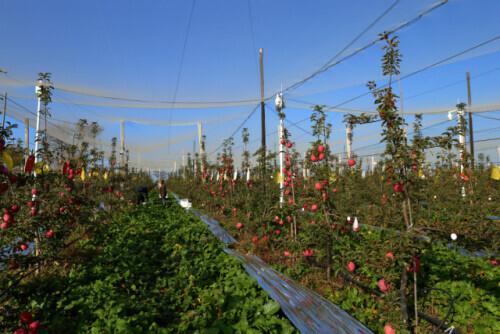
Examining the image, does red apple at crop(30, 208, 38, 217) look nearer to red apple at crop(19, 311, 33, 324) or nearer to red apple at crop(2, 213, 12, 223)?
red apple at crop(2, 213, 12, 223)

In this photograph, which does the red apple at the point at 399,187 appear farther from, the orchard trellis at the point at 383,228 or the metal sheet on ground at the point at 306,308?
the metal sheet on ground at the point at 306,308

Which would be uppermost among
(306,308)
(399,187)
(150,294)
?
(399,187)

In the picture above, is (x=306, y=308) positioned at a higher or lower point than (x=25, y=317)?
lower

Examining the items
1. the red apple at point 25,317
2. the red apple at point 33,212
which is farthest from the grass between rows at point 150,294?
the red apple at point 33,212

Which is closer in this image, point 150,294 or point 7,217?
point 7,217

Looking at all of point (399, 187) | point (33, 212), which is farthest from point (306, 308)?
point (33, 212)

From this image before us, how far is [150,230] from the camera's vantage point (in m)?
7.17

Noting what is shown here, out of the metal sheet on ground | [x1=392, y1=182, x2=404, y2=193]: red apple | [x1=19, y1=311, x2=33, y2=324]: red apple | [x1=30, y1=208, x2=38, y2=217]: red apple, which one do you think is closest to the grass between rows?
the metal sheet on ground

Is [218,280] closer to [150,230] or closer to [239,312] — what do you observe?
[239,312]

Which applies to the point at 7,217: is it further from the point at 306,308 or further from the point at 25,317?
the point at 306,308

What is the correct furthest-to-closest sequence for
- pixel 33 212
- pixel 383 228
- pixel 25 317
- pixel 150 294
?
pixel 383 228 < pixel 150 294 < pixel 33 212 < pixel 25 317

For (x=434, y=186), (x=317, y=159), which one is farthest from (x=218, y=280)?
(x=434, y=186)

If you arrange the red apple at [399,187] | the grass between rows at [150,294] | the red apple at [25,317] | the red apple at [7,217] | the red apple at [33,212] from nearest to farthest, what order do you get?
the red apple at [25,317] < the red apple at [7,217] < the red apple at [399,187] < the grass between rows at [150,294] < the red apple at [33,212]

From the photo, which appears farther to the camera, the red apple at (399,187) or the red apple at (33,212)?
the red apple at (33,212)
